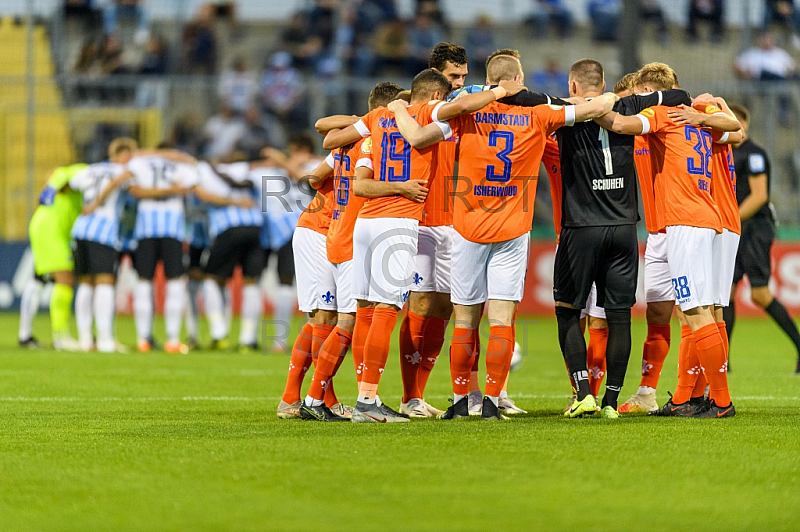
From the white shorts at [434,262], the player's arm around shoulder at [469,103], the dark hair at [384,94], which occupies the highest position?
the dark hair at [384,94]

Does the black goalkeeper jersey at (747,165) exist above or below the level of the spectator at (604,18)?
below

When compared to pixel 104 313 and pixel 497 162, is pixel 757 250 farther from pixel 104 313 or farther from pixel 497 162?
pixel 104 313

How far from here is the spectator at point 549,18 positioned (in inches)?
898

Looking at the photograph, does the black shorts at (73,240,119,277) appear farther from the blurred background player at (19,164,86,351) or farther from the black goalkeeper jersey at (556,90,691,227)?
the black goalkeeper jersey at (556,90,691,227)

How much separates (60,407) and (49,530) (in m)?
4.44

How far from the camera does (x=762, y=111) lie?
20500 millimetres

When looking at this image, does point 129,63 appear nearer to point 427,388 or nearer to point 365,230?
point 427,388

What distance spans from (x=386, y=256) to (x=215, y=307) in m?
7.79

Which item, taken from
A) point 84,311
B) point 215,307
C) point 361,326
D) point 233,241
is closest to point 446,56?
point 361,326

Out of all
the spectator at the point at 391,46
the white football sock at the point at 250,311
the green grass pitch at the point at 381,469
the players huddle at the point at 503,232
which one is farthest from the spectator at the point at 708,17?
the players huddle at the point at 503,232

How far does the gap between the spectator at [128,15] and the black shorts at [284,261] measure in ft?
30.3

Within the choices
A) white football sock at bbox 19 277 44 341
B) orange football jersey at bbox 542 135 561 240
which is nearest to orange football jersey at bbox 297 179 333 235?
orange football jersey at bbox 542 135 561 240

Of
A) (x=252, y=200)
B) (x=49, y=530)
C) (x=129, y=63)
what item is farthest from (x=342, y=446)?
(x=129, y=63)

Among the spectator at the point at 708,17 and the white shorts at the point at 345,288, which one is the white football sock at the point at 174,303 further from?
the spectator at the point at 708,17
